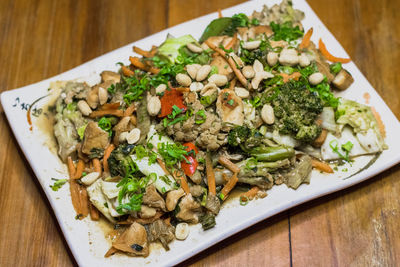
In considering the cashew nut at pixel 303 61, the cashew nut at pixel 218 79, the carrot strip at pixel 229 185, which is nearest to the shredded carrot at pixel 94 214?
the carrot strip at pixel 229 185

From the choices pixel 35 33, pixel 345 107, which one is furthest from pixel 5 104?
pixel 345 107

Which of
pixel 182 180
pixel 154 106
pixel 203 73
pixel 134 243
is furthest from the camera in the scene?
pixel 203 73

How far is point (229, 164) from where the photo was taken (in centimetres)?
367

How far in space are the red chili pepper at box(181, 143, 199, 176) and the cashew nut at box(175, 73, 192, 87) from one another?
55 cm

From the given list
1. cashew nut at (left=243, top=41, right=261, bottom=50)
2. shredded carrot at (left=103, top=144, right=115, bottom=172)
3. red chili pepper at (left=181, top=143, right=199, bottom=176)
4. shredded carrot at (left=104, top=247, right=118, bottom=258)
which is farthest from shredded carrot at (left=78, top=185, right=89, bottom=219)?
cashew nut at (left=243, top=41, right=261, bottom=50)

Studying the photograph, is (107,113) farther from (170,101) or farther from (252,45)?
(252,45)

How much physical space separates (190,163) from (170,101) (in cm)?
58

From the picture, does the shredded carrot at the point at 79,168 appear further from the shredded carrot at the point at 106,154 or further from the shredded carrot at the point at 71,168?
the shredded carrot at the point at 106,154

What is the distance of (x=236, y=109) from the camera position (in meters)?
3.64

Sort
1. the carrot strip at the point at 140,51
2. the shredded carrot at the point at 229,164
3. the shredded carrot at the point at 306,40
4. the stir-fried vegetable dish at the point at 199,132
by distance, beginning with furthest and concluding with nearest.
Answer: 1. the carrot strip at the point at 140,51
2. the shredded carrot at the point at 306,40
3. the shredded carrot at the point at 229,164
4. the stir-fried vegetable dish at the point at 199,132

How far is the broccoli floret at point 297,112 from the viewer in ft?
12.2

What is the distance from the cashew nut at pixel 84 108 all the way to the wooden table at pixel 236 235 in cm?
95

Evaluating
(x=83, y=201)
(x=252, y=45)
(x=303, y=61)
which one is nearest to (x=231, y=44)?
(x=252, y=45)

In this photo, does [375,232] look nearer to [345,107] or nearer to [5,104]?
[345,107]
